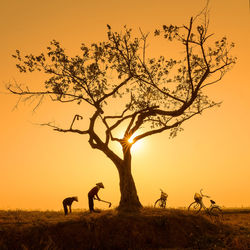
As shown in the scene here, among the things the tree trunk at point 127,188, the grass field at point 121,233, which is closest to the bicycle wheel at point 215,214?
the grass field at point 121,233

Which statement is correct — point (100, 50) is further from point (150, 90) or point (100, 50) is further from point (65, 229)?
point (65, 229)

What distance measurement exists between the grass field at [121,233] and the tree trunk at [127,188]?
2.82m

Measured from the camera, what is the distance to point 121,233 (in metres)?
17.8

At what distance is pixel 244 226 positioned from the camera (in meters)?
21.3

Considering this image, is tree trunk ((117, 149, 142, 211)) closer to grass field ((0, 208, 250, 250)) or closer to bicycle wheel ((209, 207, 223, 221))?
grass field ((0, 208, 250, 250))

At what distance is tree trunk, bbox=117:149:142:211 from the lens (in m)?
23.6

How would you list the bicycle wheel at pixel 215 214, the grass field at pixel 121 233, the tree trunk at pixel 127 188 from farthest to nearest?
1. the tree trunk at pixel 127 188
2. the bicycle wheel at pixel 215 214
3. the grass field at pixel 121 233

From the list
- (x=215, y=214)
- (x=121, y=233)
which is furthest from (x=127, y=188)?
(x=121, y=233)

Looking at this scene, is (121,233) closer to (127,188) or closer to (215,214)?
(127,188)

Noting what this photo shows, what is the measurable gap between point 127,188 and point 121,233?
663cm

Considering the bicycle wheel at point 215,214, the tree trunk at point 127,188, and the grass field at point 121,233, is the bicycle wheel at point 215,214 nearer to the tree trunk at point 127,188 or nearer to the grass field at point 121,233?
the grass field at point 121,233

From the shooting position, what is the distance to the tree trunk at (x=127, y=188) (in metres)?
23.6

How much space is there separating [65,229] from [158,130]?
1158 cm

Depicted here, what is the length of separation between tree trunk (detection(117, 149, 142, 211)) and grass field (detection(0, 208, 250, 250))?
2822 millimetres
